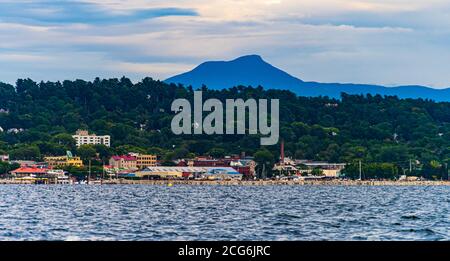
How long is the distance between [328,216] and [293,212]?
496cm

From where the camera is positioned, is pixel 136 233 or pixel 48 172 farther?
pixel 48 172

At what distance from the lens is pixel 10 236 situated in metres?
41.7

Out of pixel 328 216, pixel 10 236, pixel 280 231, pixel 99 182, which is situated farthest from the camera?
pixel 99 182

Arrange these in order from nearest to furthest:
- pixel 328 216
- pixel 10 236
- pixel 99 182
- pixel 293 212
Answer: pixel 10 236 → pixel 328 216 → pixel 293 212 → pixel 99 182

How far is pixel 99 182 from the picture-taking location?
195875mm
